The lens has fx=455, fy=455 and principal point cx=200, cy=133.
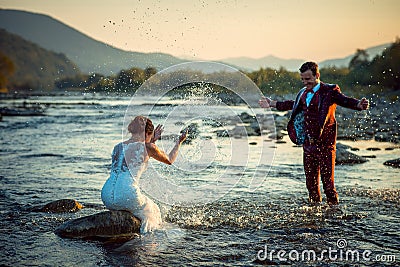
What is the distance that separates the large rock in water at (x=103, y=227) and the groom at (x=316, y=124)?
3252mm

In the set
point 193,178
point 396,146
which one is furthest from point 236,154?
point 396,146

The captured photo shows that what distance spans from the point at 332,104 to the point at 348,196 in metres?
2.43

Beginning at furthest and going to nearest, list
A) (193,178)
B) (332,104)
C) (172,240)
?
(193,178) → (332,104) → (172,240)

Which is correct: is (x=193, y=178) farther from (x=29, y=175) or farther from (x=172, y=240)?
(x=172, y=240)

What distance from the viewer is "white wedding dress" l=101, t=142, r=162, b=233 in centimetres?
680

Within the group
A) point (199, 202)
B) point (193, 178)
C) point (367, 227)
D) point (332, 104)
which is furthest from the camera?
point (193, 178)

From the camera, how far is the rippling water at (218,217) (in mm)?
5855

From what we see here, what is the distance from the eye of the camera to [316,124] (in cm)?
772

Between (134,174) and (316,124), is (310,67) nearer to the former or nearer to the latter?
(316,124)

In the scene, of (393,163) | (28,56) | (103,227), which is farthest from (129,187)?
(28,56)

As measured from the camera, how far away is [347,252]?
19.5 ft

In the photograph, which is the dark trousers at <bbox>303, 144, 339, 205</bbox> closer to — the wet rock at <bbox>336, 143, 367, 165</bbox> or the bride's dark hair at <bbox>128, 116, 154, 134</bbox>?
the bride's dark hair at <bbox>128, 116, 154, 134</bbox>

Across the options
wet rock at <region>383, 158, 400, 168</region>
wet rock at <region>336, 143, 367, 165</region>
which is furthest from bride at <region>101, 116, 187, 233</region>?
wet rock at <region>383, 158, 400, 168</region>

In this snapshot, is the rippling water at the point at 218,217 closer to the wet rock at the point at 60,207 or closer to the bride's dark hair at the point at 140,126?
the wet rock at the point at 60,207
